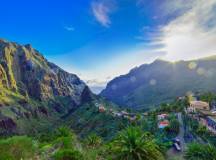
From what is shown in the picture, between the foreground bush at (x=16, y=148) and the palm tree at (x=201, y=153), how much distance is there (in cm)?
2901

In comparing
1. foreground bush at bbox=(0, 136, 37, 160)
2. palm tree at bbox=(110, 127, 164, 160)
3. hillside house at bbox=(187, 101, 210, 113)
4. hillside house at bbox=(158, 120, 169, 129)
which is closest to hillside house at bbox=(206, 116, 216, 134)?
hillside house at bbox=(187, 101, 210, 113)

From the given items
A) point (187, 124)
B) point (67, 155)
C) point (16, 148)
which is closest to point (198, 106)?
point (187, 124)

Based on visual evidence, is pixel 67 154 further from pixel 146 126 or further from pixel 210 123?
pixel 210 123

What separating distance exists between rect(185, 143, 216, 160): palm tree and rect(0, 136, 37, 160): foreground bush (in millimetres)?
29006

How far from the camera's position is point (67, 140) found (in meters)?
29.5

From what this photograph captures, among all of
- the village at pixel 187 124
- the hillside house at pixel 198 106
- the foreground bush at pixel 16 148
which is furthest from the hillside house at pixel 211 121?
the foreground bush at pixel 16 148

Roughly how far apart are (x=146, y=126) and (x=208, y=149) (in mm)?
64706

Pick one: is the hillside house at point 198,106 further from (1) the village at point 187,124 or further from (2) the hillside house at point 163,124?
(2) the hillside house at point 163,124

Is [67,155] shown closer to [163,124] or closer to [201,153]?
[201,153]

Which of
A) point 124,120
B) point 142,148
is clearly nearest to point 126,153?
point 142,148

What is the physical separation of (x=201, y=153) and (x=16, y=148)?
3194 cm

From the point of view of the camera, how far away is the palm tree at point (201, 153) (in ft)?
132

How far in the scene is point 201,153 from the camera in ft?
140

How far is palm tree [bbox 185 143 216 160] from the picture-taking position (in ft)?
132
